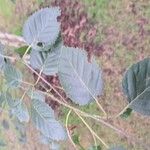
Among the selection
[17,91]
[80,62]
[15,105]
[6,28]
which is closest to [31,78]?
[17,91]

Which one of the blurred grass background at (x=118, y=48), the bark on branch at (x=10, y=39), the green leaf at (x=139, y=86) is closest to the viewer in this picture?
the green leaf at (x=139, y=86)

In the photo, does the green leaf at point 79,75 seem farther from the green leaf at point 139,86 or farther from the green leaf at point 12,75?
the green leaf at point 12,75

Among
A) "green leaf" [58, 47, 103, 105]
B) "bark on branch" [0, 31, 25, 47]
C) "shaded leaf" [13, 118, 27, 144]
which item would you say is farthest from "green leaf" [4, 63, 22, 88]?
"shaded leaf" [13, 118, 27, 144]

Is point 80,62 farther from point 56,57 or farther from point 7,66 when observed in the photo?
point 7,66

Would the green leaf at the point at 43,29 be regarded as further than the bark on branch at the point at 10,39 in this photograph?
No

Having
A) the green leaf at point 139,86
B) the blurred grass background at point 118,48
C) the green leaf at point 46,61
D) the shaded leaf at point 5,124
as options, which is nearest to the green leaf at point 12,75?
the green leaf at point 46,61

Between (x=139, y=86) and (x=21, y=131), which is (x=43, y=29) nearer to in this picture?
(x=139, y=86)

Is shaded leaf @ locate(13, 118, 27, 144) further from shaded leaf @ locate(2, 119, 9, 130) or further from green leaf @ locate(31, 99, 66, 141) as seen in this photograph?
green leaf @ locate(31, 99, 66, 141)
